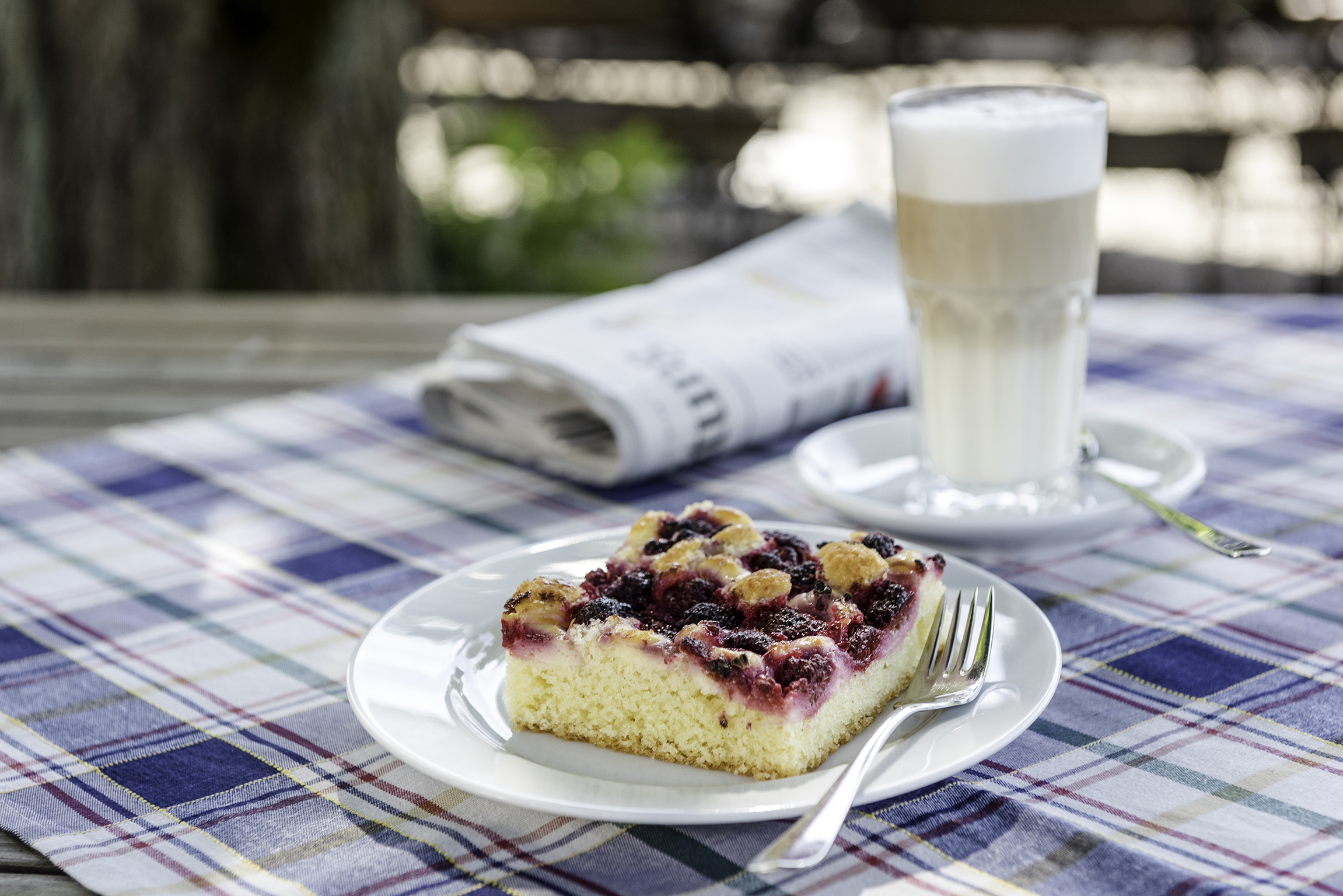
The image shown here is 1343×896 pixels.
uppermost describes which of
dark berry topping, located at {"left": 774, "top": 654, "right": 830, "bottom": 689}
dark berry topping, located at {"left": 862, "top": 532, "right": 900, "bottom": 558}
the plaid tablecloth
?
dark berry topping, located at {"left": 862, "top": 532, "right": 900, "bottom": 558}

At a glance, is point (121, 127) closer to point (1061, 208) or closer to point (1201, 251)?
point (1061, 208)

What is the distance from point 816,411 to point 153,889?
3.19 ft

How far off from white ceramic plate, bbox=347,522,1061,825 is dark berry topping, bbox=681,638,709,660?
68mm

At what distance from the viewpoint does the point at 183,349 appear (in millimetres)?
1967

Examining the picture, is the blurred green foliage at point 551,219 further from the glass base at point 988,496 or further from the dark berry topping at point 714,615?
the dark berry topping at point 714,615

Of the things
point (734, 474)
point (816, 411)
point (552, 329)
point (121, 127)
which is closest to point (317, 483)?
point (552, 329)

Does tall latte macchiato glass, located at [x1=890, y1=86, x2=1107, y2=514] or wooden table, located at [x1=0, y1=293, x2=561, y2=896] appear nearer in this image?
tall latte macchiato glass, located at [x1=890, y1=86, x2=1107, y2=514]

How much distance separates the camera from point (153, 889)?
27.9 inches

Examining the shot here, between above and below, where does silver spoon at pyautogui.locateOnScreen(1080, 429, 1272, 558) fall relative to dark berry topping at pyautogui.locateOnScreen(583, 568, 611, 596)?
below

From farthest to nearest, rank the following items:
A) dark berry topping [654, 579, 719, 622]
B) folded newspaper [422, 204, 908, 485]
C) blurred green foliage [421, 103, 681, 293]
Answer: blurred green foliage [421, 103, 681, 293], folded newspaper [422, 204, 908, 485], dark berry topping [654, 579, 719, 622]

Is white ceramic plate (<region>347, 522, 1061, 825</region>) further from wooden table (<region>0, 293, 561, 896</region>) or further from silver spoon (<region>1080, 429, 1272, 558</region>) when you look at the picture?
wooden table (<region>0, 293, 561, 896</region>)

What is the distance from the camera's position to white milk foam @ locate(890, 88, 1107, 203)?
3.93 feet

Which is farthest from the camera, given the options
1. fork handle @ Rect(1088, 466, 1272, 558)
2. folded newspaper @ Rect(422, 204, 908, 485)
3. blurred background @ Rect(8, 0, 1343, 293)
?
blurred background @ Rect(8, 0, 1343, 293)

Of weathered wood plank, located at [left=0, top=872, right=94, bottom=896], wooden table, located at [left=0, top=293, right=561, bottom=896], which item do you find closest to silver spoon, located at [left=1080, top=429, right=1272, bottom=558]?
weathered wood plank, located at [left=0, top=872, right=94, bottom=896]
